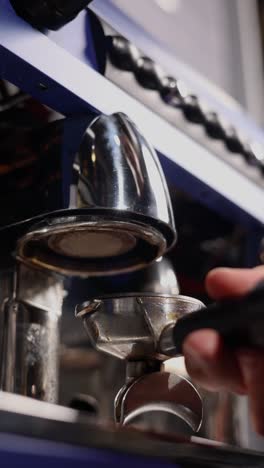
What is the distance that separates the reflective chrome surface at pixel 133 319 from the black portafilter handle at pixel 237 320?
99mm

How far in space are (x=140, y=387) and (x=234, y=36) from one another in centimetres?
68

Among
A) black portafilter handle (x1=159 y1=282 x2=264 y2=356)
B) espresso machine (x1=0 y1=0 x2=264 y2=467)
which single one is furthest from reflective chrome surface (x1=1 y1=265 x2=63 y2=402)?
black portafilter handle (x1=159 y1=282 x2=264 y2=356)

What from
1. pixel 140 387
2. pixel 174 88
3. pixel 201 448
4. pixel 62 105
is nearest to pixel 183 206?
pixel 174 88

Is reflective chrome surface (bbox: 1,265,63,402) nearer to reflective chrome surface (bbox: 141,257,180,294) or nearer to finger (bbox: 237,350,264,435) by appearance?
reflective chrome surface (bbox: 141,257,180,294)

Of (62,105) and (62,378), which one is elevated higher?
(62,105)

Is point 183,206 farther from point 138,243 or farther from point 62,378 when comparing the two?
point 62,378

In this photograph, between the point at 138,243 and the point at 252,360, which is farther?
the point at 138,243

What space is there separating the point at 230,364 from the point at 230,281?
1.8 inches

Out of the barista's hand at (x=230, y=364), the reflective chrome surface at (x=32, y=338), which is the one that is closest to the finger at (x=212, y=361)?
the barista's hand at (x=230, y=364)

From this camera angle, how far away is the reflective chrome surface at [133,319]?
439 mm

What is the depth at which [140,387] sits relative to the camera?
0.45 metres

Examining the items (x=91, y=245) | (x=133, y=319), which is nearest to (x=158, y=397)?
(x=133, y=319)

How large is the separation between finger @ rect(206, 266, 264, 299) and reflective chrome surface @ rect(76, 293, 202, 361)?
0.09 meters

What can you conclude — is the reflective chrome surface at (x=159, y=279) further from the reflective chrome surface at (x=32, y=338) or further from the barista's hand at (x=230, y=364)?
the barista's hand at (x=230, y=364)
